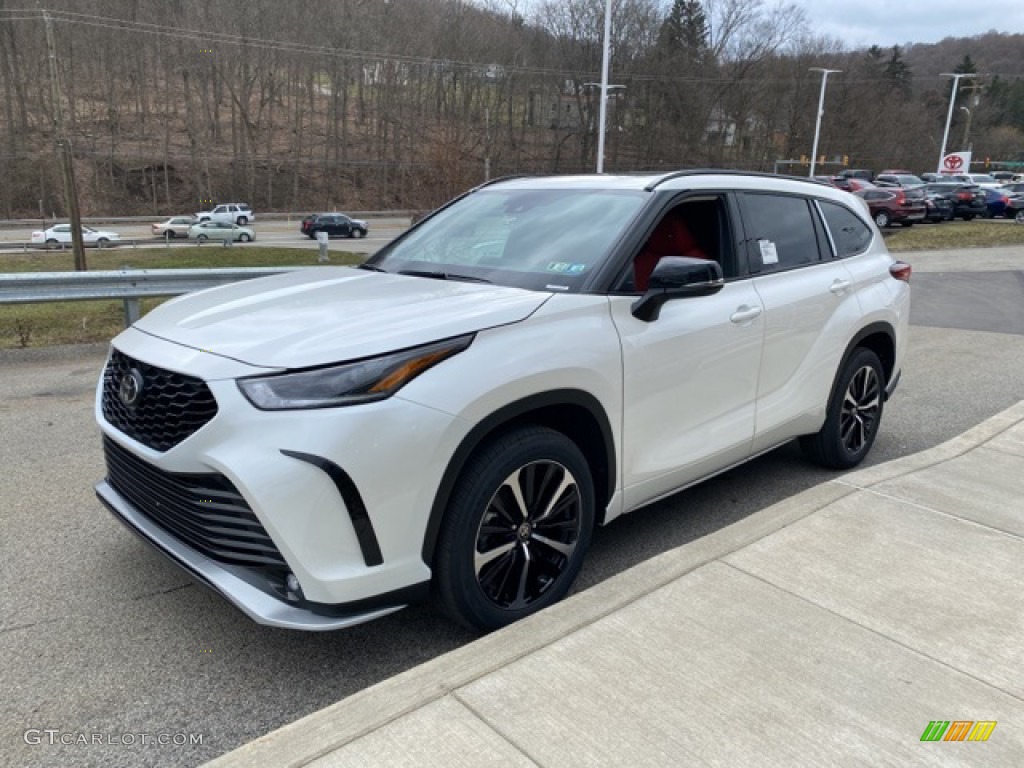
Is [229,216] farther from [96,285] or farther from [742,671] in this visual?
[742,671]

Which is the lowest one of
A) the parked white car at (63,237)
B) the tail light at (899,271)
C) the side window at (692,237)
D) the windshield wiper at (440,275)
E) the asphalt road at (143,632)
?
the parked white car at (63,237)

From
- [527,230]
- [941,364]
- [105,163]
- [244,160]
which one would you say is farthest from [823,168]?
[527,230]

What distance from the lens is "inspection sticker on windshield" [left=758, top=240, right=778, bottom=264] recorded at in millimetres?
4164

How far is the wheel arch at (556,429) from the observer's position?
2.65 meters

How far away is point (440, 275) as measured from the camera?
3.68 meters

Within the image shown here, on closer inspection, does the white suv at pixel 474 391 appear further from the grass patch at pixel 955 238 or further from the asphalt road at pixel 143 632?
the grass patch at pixel 955 238

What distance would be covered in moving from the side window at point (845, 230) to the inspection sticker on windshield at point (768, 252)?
29.8 inches

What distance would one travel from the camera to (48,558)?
3623 mm

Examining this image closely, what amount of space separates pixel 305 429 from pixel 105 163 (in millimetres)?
67817

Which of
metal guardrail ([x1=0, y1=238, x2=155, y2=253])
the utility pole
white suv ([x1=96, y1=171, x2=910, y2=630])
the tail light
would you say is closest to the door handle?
white suv ([x1=96, y1=171, x2=910, y2=630])

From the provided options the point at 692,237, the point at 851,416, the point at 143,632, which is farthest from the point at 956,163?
the point at 143,632

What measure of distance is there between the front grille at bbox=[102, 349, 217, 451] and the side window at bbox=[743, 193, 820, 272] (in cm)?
280

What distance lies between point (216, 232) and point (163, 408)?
42640mm

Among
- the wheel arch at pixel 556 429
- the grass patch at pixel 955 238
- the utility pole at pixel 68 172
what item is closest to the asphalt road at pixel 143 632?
the wheel arch at pixel 556 429
